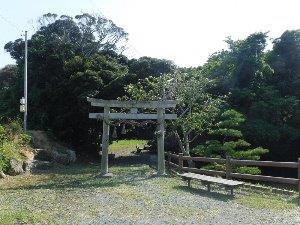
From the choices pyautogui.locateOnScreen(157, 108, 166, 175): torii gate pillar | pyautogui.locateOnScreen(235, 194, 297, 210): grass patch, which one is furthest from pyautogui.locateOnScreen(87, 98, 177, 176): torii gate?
pyautogui.locateOnScreen(235, 194, 297, 210): grass patch

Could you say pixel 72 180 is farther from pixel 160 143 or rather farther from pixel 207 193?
pixel 207 193

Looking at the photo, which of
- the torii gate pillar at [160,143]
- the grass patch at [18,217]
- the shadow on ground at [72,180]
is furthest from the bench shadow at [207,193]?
the grass patch at [18,217]

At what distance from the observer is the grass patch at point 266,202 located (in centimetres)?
971

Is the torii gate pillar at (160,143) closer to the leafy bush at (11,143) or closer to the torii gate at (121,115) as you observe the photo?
the torii gate at (121,115)

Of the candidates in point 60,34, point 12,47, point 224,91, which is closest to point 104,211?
point 224,91

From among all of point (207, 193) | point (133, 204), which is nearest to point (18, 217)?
point (133, 204)

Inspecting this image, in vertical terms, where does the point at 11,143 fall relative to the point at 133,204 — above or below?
above

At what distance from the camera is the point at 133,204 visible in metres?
10.0

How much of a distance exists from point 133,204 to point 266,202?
125 inches

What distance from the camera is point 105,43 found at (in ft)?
138

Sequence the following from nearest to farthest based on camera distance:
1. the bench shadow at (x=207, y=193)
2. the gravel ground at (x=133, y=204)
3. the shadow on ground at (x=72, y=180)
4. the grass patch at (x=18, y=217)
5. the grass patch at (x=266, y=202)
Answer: the grass patch at (x=18, y=217)
the gravel ground at (x=133, y=204)
the grass patch at (x=266, y=202)
the bench shadow at (x=207, y=193)
the shadow on ground at (x=72, y=180)

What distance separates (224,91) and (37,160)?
1065cm

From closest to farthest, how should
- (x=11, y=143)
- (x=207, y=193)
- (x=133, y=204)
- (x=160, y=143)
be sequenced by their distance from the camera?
(x=133, y=204), (x=207, y=193), (x=160, y=143), (x=11, y=143)

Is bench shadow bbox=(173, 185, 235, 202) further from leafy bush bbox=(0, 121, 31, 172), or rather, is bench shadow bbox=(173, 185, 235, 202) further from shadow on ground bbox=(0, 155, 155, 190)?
leafy bush bbox=(0, 121, 31, 172)
